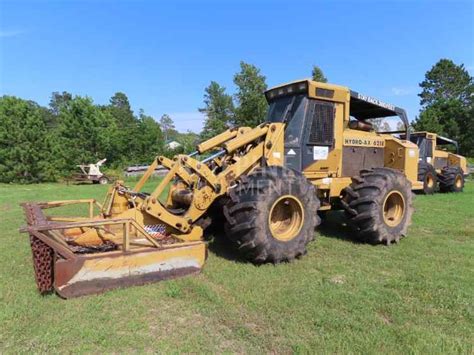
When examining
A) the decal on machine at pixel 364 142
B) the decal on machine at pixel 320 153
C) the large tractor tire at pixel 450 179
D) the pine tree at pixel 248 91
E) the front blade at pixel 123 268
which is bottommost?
the front blade at pixel 123 268

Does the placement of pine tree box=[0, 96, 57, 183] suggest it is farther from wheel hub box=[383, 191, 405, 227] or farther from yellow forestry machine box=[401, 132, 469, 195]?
wheel hub box=[383, 191, 405, 227]

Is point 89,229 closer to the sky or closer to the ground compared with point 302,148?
closer to the ground

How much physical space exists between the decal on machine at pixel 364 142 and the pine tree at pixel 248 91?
2758cm

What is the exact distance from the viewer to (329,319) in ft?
12.8

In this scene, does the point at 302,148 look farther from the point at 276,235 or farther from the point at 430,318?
the point at 430,318

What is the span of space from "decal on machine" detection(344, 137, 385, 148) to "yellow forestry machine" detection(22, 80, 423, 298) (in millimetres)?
20

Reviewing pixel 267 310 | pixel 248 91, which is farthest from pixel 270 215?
pixel 248 91

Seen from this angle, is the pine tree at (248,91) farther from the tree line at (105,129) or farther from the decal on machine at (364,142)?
the decal on machine at (364,142)

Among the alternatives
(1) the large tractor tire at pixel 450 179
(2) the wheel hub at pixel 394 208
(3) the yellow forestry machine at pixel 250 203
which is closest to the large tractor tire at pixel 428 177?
Answer: (1) the large tractor tire at pixel 450 179

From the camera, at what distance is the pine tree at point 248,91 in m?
36.0

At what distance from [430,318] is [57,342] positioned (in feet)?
11.6

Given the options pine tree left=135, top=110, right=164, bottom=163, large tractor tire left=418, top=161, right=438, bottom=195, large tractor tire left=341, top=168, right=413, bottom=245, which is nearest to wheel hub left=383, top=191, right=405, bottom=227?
large tractor tire left=341, top=168, right=413, bottom=245

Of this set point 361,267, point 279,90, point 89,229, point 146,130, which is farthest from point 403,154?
point 146,130

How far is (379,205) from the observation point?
6801mm
